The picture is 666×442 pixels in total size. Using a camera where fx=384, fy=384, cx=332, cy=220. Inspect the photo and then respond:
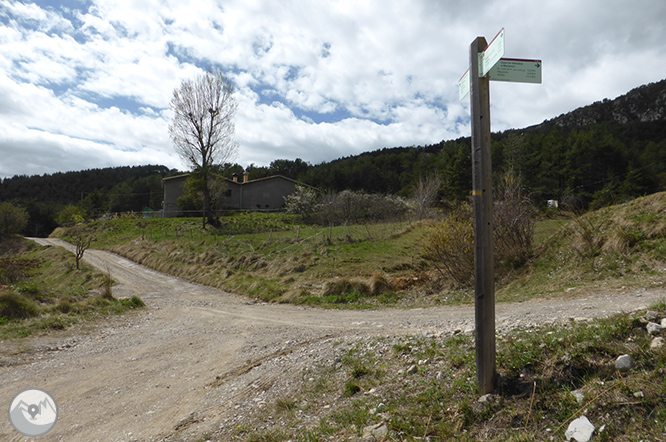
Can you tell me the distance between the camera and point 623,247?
35.2ft

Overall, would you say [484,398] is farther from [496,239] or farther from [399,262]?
[399,262]

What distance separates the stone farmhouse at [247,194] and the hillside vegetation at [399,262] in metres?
25.3

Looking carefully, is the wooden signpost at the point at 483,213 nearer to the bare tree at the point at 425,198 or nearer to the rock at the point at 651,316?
the rock at the point at 651,316

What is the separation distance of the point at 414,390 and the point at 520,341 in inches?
52.3

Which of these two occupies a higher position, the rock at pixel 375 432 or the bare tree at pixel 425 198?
the bare tree at pixel 425 198

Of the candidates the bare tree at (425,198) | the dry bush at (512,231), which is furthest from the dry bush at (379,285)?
the bare tree at (425,198)

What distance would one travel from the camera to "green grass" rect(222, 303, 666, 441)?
2932 mm

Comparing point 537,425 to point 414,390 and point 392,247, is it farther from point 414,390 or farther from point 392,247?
point 392,247

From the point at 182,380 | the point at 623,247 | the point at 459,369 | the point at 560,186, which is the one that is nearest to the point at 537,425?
the point at 459,369

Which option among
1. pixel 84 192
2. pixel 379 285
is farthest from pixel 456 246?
pixel 84 192

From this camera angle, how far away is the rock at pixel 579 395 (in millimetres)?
3063

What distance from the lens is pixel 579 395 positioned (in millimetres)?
3113

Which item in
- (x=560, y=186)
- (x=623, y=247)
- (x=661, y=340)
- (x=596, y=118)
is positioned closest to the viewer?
(x=661, y=340)

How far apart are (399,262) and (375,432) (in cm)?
1301
